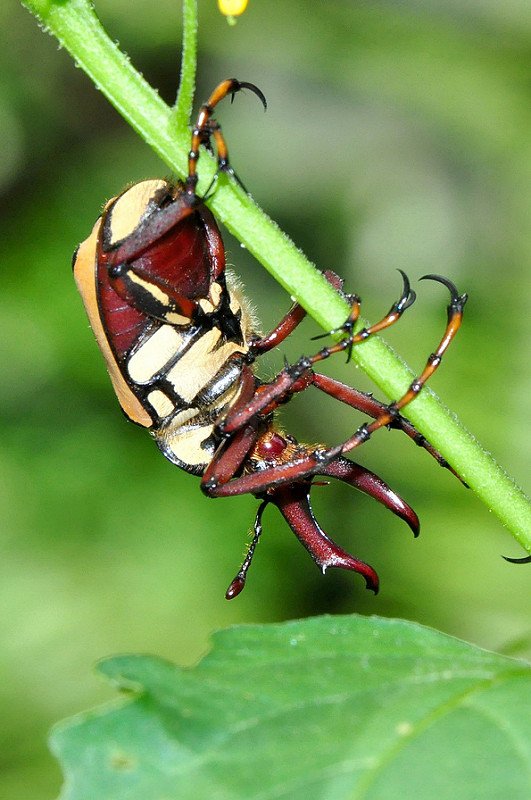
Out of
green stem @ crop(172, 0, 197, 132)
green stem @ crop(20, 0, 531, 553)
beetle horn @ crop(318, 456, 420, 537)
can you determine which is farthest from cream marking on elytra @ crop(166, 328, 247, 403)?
green stem @ crop(172, 0, 197, 132)

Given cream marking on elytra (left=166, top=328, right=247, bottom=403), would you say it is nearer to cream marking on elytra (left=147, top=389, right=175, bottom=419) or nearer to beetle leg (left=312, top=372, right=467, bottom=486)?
cream marking on elytra (left=147, top=389, right=175, bottom=419)

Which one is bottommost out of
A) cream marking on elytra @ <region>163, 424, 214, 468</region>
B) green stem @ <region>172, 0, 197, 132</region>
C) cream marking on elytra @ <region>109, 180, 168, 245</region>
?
cream marking on elytra @ <region>163, 424, 214, 468</region>

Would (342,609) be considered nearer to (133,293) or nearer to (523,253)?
(523,253)

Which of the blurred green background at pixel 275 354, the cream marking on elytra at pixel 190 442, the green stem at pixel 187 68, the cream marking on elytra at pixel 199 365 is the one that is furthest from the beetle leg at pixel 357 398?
the blurred green background at pixel 275 354

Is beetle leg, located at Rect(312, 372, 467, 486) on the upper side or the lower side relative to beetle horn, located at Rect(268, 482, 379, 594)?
upper

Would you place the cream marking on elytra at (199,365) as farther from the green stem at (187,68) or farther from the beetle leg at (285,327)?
the green stem at (187,68)

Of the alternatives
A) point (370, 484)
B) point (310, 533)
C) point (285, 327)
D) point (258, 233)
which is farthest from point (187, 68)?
point (310, 533)
